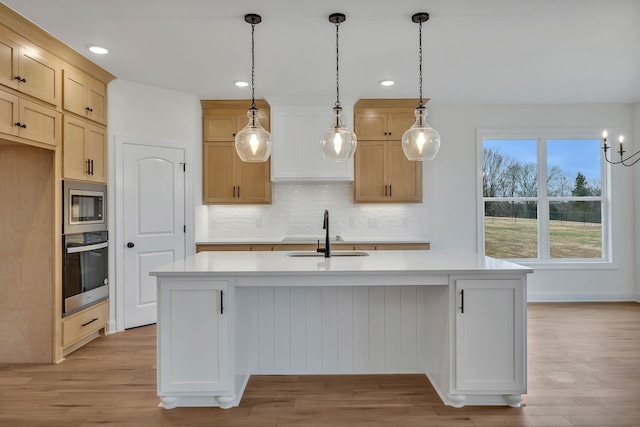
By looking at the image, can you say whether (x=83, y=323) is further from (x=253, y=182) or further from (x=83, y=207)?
(x=253, y=182)

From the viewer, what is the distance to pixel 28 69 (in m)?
2.94

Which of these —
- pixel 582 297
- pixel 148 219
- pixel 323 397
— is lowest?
pixel 323 397

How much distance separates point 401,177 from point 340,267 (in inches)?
106

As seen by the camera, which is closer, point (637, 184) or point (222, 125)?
point (222, 125)

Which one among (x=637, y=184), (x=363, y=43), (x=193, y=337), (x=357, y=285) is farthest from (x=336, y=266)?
(x=637, y=184)

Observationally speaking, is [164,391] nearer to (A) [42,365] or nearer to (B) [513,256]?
(A) [42,365]

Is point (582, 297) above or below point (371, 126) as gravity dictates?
below

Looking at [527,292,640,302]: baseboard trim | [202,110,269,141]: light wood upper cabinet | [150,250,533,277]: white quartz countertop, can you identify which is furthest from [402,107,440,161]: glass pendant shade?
[527,292,640,302]: baseboard trim

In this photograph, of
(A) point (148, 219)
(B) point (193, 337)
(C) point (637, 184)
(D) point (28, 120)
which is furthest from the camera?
(C) point (637, 184)

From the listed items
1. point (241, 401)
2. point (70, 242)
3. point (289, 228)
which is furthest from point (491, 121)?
point (70, 242)

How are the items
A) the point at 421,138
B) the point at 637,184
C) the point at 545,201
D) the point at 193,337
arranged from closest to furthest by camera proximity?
1. the point at 193,337
2. the point at 421,138
3. the point at 637,184
4. the point at 545,201

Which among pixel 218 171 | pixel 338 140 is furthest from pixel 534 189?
pixel 218 171

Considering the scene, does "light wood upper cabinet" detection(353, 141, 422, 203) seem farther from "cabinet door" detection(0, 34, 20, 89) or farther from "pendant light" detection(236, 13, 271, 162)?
"cabinet door" detection(0, 34, 20, 89)

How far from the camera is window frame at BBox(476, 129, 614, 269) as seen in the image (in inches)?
203
